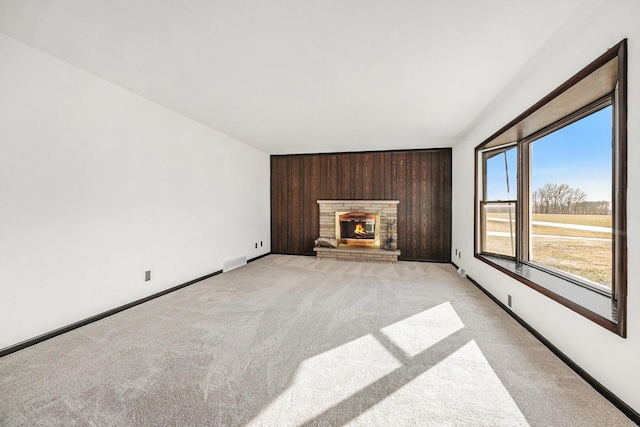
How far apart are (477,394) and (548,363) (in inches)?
30.5

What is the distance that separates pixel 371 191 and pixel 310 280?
2.69m

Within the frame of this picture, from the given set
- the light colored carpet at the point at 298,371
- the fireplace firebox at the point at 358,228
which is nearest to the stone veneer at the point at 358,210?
the fireplace firebox at the point at 358,228

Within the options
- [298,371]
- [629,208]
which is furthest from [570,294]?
[298,371]

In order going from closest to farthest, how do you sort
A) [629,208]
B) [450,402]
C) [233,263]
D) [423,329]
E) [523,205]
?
[629,208], [450,402], [423,329], [523,205], [233,263]

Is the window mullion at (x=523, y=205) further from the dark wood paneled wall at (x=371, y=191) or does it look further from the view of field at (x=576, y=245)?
the dark wood paneled wall at (x=371, y=191)

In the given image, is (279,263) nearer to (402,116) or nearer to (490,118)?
(402,116)

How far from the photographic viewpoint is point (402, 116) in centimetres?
354

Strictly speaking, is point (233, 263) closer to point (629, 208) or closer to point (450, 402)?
point (450, 402)

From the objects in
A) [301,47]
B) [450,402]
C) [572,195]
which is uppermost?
[301,47]

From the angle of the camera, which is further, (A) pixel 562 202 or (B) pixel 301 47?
(A) pixel 562 202

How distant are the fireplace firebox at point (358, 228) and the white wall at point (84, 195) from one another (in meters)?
3.08

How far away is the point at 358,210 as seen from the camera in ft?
19.1

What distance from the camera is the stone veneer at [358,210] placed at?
545cm

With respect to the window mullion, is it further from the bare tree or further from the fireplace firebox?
the fireplace firebox
